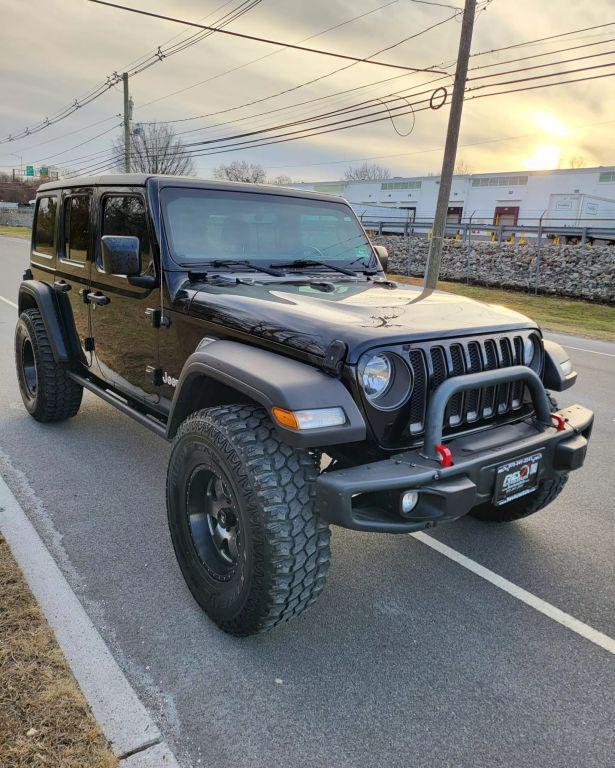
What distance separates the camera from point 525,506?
3506 millimetres

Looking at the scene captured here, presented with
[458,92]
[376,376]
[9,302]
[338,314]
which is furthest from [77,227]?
[458,92]

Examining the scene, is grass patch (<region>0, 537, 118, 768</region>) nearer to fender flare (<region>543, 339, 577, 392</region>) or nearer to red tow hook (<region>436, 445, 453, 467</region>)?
red tow hook (<region>436, 445, 453, 467</region>)

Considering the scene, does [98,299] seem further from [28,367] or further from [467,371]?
[467,371]

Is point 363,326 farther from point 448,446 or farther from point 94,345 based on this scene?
point 94,345

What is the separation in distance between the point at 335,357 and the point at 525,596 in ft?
5.44

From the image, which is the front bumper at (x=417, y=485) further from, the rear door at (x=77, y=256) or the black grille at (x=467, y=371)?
the rear door at (x=77, y=256)

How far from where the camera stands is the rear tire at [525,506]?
10.8 ft

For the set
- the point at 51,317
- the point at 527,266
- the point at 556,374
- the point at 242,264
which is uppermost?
the point at 242,264

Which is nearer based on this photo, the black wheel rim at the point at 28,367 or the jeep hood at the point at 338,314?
the jeep hood at the point at 338,314

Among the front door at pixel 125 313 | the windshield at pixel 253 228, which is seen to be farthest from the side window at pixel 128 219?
the windshield at pixel 253 228

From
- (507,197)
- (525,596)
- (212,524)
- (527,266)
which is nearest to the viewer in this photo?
(212,524)

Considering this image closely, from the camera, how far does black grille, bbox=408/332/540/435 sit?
2562 millimetres

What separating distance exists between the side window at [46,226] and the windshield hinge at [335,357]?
349 cm

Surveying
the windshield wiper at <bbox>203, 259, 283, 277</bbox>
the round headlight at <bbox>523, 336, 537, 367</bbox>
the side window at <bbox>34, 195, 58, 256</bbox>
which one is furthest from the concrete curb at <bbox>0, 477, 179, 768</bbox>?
the side window at <bbox>34, 195, 58, 256</bbox>
